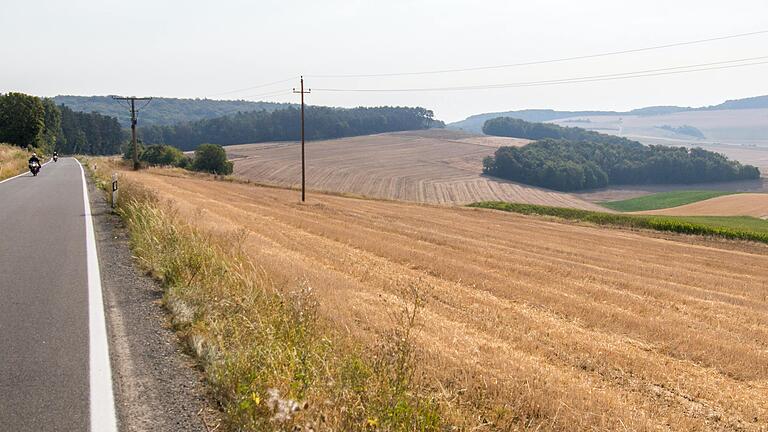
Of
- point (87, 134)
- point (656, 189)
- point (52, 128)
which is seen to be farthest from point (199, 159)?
point (87, 134)

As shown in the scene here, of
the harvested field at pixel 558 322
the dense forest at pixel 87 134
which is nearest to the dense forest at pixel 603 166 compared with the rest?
the harvested field at pixel 558 322

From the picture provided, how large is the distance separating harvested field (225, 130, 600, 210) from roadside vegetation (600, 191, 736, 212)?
401 centimetres

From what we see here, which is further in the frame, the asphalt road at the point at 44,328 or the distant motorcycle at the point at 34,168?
the distant motorcycle at the point at 34,168

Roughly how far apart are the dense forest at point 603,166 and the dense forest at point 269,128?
53436mm

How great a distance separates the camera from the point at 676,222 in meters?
40.7

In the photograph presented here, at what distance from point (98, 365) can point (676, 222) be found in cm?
4173

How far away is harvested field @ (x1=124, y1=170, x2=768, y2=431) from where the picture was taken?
6033 millimetres

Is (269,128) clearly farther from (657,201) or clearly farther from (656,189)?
(657,201)

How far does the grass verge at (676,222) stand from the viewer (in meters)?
37.0

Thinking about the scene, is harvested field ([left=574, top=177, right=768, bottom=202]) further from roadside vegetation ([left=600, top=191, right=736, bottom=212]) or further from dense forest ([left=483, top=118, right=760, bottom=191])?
roadside vegetation ([left=600, top=191, right=736, bottom=212])

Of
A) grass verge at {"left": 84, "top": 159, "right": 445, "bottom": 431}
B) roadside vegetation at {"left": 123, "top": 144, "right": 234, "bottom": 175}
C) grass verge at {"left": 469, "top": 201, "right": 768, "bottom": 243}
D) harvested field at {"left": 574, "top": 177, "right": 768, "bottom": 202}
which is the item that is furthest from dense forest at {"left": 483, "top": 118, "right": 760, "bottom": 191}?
grass verge at {"left": 84, "top": 159, "right": 445, "bottom": 431}

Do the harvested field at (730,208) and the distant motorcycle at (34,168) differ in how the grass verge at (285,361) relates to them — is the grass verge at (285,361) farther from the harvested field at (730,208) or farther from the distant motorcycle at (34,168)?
the harvested field at (730,208)

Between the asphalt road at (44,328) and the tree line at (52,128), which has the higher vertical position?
the tree line at (52,128)

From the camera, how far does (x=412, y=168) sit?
93375 millimetres
